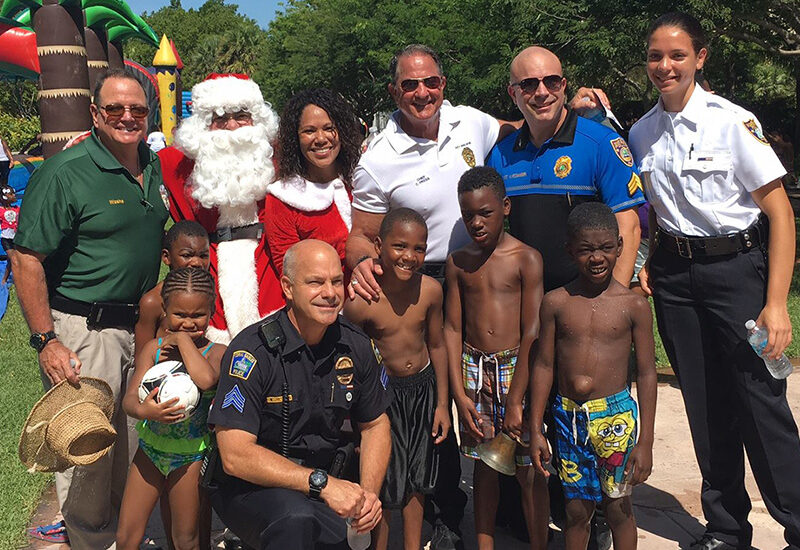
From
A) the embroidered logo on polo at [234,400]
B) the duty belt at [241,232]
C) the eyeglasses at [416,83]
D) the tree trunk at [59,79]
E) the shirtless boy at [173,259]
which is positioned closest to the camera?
the embroidered logo on polo at [234,400]

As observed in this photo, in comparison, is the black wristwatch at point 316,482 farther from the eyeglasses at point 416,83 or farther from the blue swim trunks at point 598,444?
the eyeglasses at point 416,83

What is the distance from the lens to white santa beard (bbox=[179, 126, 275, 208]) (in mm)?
3969

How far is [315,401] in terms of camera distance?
10.2 ft

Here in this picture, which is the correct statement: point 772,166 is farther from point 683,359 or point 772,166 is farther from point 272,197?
point 272,197

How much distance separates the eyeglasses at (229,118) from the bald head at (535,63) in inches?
56.6

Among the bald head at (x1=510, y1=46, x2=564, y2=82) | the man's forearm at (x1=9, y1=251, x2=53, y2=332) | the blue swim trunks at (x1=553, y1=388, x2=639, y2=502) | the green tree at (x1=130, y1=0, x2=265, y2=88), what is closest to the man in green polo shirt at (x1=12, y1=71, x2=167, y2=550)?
the man's forearm at (x1=9, y1=251, x2=53, y2=332)

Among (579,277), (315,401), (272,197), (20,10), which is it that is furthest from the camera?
(20,10)

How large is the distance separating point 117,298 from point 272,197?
882 mm

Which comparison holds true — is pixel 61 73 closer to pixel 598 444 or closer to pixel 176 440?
pixel 176 440

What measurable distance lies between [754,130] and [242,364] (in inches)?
94.2

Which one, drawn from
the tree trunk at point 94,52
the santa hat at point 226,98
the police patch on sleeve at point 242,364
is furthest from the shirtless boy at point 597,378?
the tree trunk at point 94,52

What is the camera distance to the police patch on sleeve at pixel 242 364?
301cm

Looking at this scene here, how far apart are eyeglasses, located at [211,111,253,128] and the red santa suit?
0.43 metres

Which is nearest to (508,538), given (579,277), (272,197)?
(579,277)
